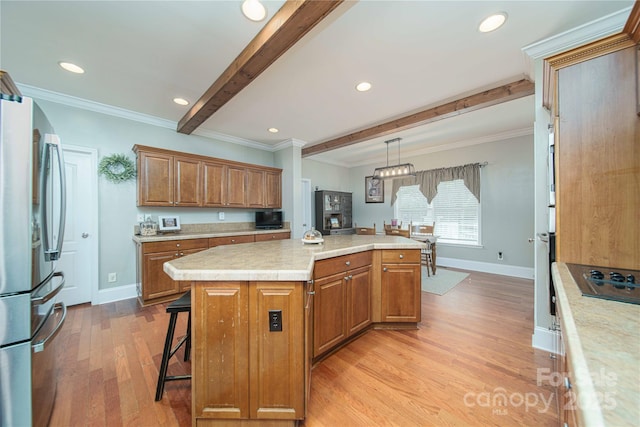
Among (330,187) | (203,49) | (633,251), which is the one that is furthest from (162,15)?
(330,187)

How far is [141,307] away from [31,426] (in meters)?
2.12

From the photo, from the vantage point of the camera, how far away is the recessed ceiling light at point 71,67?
226 cm

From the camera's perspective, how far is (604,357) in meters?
0.56

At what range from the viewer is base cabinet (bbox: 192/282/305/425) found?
4.15 feet

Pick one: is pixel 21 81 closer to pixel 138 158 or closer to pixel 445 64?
pixel 138 158

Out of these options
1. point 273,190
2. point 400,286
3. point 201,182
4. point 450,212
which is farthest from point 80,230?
point 450,212

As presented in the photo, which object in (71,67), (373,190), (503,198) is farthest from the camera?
(373,190)

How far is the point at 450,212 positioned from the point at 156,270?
18.1ft

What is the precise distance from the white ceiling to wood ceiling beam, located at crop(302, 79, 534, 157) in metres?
0.11

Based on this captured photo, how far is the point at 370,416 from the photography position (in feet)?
4.64

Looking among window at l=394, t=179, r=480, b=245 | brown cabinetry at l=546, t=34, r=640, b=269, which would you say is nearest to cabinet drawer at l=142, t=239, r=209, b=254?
brown cabinetry at l=546, t=34, r=640, b=269

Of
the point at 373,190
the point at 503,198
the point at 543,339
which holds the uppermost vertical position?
the point at 373,190

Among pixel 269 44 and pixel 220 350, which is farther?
pixel 269 44

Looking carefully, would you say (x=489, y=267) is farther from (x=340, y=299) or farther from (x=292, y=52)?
(x=292, y=52)
